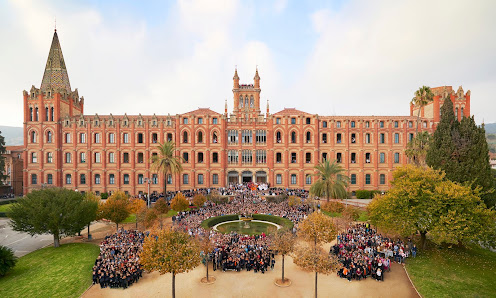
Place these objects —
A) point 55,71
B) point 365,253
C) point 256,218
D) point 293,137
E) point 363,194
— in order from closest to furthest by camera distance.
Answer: point 365,253 < point 256,218 < point 363,194 < point 293,137 < point 55,71

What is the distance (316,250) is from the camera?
16.7 m

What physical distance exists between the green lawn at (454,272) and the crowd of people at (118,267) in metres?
20.7

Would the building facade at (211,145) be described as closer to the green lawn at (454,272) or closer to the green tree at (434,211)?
the green tree at (434,211)

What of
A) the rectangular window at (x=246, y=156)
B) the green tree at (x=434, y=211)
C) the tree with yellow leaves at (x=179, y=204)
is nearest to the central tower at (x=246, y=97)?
the rectangular window at (x=246, y=156)

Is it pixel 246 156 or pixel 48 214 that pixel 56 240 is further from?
pixel 246 156

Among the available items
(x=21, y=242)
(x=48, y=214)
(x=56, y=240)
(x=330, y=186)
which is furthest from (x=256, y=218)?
(x=21, y=242)

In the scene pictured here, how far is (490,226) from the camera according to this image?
1986 cm

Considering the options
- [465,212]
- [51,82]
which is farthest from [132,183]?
[465,212]

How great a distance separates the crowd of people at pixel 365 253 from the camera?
1853 centimetres

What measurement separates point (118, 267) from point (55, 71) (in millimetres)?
52618

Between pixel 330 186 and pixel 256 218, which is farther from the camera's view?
pixel 330 186

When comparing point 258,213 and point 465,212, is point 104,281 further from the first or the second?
point 465,212

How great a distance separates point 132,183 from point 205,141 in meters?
16.8

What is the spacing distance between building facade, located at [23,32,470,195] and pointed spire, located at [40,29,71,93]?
0.75 m
